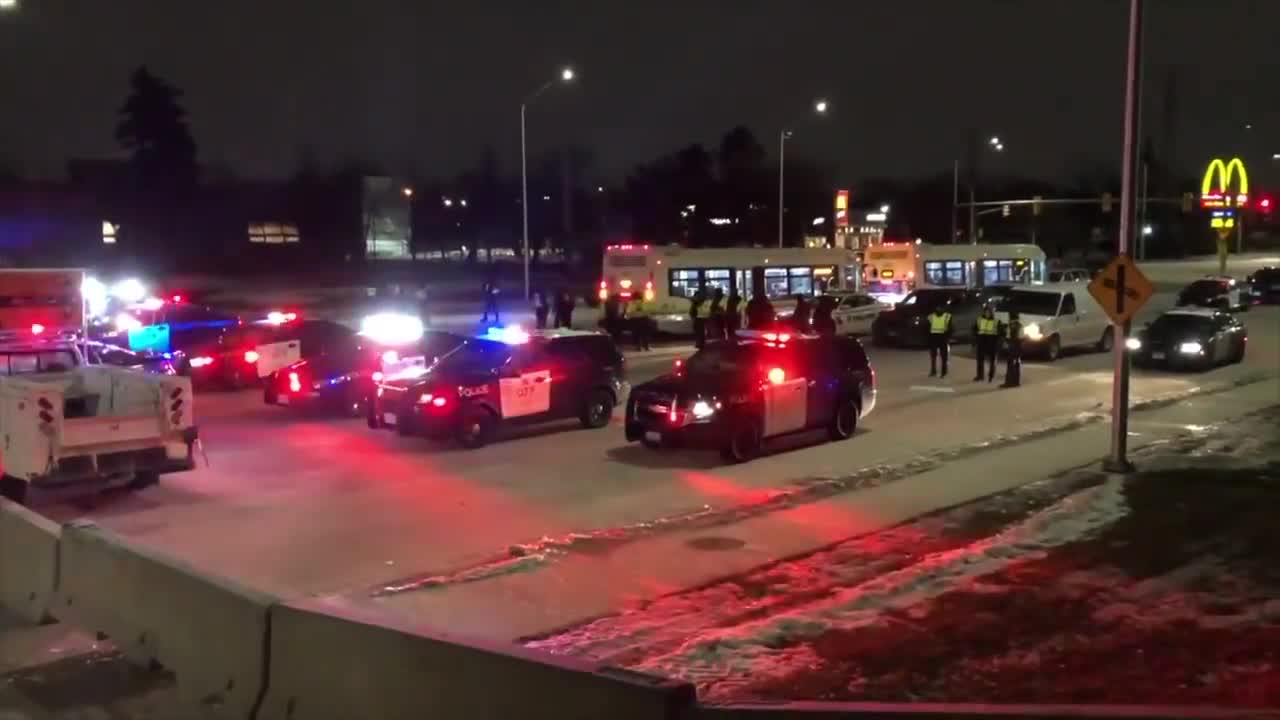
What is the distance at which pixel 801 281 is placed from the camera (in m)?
47.2

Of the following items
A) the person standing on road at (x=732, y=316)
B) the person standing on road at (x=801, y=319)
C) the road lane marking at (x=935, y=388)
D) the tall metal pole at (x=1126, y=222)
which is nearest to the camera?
the tall metal pole at (x=1126, y=222)

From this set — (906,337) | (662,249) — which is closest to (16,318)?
(906,337)

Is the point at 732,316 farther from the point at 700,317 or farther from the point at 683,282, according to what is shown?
the point at 683,282

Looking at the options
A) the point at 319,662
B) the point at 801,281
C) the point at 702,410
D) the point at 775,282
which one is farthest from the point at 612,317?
the point at 319,662

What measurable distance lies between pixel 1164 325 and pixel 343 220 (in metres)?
79.1

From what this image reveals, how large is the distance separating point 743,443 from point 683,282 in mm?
26973

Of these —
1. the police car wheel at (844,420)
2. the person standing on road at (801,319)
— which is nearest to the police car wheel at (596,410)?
the police car wheel at (844,420)

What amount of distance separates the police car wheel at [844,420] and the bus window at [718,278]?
24853 mm

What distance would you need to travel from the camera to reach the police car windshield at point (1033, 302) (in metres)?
31.5

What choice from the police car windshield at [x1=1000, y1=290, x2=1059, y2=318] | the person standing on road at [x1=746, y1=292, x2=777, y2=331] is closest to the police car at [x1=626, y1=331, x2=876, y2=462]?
the person standing on road at [x1=746, y1=292, x2=777, y2=331]

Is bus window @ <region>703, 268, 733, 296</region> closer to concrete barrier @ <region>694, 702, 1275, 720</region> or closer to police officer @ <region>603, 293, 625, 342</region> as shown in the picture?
police officer @ <region>603, 293, 625, 342</region>

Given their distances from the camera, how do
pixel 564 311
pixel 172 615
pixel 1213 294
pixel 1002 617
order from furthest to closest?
pixel 1213 294
pixel 564 311
pixel 1002 617
pixel 172 615

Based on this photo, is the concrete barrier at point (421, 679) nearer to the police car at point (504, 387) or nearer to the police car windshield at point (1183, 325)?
the police car at point (504, 387)

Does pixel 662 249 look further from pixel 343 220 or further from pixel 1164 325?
pixel 343 220
